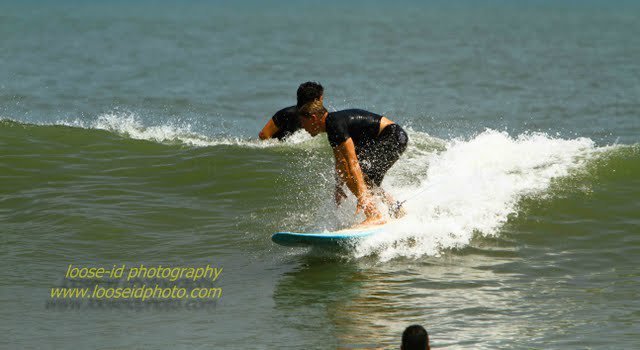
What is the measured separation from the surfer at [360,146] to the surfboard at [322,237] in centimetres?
18

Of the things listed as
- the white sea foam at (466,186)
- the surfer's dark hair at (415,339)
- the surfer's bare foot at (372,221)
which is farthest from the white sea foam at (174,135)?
the surfer's dark hair at (415,339)

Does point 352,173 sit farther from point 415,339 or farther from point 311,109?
point 415,339

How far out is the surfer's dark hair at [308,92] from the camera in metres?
8.73

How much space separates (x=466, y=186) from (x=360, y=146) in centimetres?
214

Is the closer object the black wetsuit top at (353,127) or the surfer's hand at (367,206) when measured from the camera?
the black wetsuit top at (353,127)

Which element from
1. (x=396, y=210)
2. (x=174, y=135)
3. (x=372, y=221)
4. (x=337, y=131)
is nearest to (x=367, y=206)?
(x=372, y=221)

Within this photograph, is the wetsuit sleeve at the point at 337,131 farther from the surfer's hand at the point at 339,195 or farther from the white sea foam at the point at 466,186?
the white sea foam at the point at 466,186

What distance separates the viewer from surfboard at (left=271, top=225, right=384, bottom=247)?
9.04m

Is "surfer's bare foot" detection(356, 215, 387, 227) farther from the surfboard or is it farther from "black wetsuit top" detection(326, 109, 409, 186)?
"black wetsuit top" detection(326, 109, 409, 186)

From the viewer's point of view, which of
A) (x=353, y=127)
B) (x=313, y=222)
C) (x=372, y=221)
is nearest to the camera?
(x=353, y=127)

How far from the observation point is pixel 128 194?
12086mm

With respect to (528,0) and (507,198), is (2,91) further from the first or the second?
(528,0)

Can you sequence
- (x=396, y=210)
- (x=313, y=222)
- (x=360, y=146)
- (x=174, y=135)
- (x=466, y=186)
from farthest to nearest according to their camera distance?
(x=174, y=135) → (x=466, y=186) → (x=313, y=222) → (x=396, y=210) → (x=360, y=146)

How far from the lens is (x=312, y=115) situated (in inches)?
351
